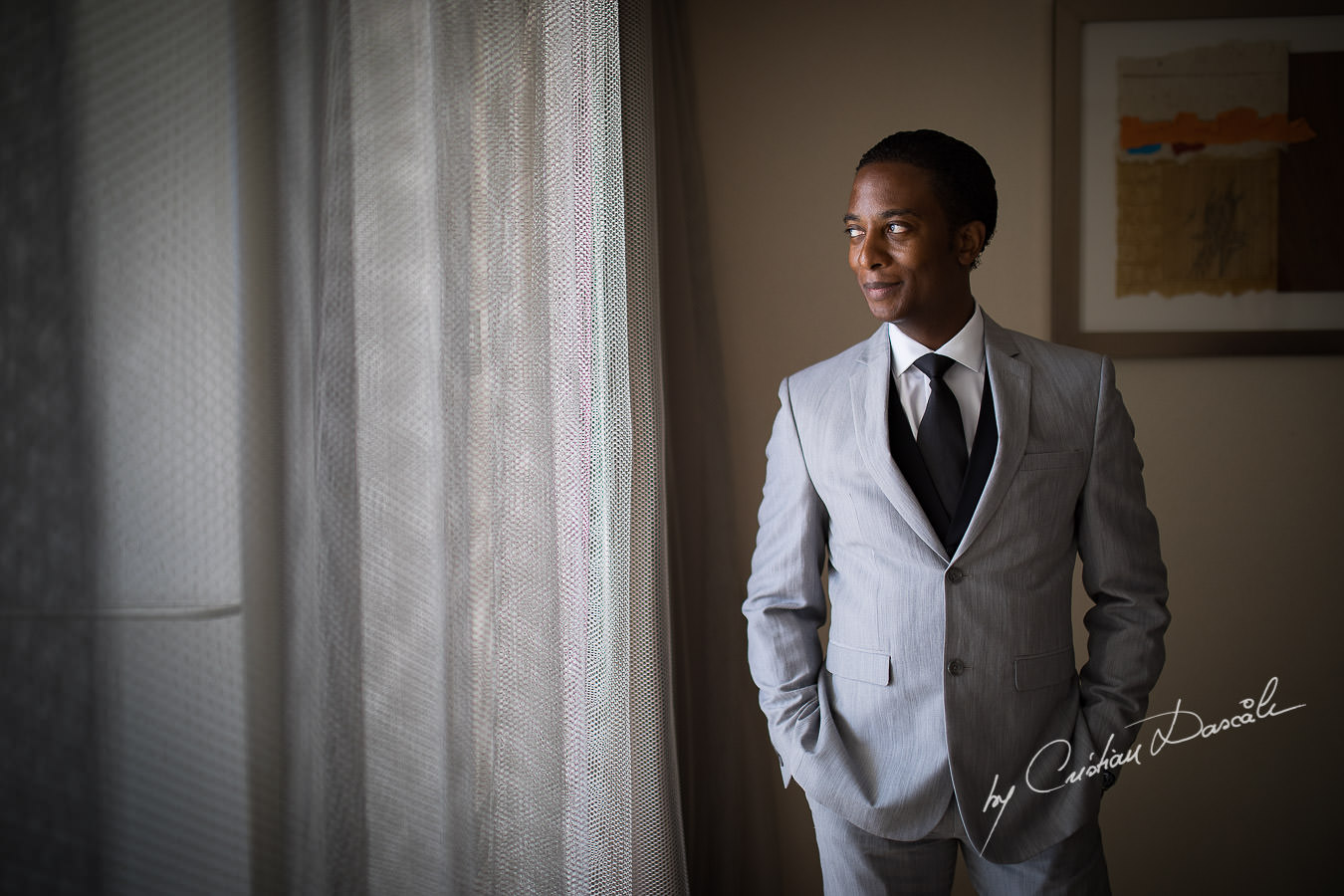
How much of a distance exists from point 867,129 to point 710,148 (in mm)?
367

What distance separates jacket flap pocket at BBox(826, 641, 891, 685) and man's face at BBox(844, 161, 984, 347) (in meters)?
0.46

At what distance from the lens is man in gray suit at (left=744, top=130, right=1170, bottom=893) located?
115 cm

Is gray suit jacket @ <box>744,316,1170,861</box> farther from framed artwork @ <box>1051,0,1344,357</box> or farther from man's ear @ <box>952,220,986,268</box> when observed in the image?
framed artwork @ <box>1051,0,1344,357</box>

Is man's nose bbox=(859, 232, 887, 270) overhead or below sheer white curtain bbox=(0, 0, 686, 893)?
overhead

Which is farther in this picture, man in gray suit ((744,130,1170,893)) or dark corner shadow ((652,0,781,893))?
dark corner shadow ((652,0,781,893))

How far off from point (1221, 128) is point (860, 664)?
1616mm

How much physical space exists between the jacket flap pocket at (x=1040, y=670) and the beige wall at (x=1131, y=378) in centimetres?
96

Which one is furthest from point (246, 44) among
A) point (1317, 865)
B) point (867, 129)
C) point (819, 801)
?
point (1317, 865)

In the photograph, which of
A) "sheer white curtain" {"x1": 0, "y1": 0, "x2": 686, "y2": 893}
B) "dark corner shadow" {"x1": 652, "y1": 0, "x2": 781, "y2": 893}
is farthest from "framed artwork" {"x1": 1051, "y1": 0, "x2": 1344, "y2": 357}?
"sheer white curtain" {"x1": 0, "y1": 0, "x2": 686, "y2": 893}

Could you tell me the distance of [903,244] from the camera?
47.1 inches

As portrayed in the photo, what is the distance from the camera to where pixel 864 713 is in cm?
120

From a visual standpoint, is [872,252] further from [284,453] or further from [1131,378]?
[1131,378]

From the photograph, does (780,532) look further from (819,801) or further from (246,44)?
(246,44)

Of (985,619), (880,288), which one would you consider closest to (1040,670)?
(985,619)
